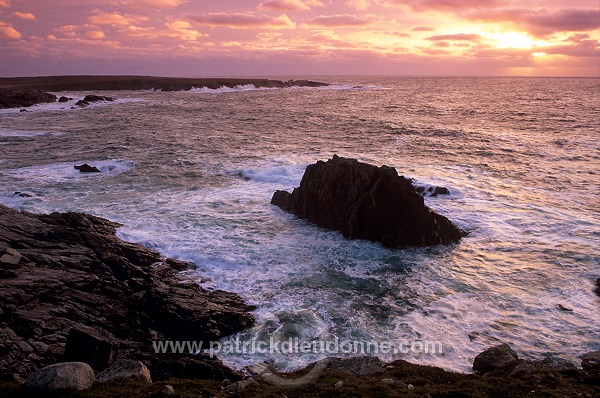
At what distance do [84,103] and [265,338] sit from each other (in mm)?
89373

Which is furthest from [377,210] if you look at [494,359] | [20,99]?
[20,99]

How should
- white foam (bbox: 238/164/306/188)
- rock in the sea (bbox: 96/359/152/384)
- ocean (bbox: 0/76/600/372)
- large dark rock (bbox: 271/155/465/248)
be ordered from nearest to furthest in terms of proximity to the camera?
rock in the sea (bbox: 96/359/152/384)
ocean (bbox: 0/76/600/372)
large dark rock (bbox: 271/155/465/248)
white foam (bbox: 238/164/306/188)

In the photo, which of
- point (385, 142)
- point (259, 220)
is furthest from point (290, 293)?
point (385, 142)

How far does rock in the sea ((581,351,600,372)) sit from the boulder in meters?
11.6

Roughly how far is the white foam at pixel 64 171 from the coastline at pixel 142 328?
545 inches

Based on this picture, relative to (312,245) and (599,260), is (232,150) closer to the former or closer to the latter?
(312,245)

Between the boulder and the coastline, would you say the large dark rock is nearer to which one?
the coastline

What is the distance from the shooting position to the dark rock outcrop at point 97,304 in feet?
34.5

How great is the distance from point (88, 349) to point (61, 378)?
2.05 meters

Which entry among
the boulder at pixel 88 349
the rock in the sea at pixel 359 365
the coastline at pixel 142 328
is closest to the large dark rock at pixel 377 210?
the coastline at pixel 142 328

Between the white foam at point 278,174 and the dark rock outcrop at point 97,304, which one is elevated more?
the white foam at point 278,174

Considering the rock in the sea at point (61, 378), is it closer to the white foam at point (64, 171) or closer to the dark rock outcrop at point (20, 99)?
the white foam at point (64, 171)

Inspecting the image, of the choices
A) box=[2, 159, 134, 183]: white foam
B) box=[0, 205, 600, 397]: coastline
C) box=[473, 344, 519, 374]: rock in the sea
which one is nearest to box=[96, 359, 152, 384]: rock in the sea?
box=[0, 205, 600, 397]: coastline

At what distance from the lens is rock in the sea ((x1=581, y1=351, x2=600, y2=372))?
35.4ft
